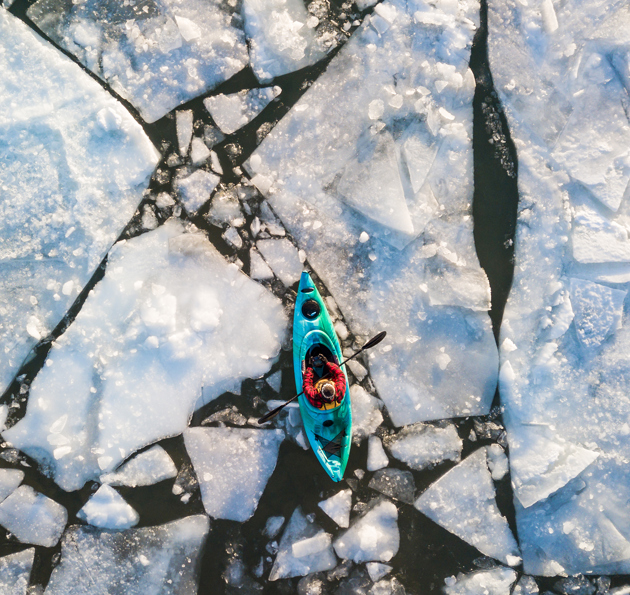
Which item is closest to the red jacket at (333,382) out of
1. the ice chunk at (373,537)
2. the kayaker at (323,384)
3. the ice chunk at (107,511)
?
the kayaker at (323,384)

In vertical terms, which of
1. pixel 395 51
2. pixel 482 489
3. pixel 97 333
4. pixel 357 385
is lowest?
pixel 482 489

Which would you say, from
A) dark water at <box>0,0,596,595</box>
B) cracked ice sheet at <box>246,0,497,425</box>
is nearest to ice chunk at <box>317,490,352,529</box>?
dark water at <box>0,0,596,595</box>

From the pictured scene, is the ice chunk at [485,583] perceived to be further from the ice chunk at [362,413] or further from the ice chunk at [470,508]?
the ice chunk at [362,413]

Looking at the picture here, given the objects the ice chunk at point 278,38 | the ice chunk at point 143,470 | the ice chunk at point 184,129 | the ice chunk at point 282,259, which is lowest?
the ice chunk at point 143,470

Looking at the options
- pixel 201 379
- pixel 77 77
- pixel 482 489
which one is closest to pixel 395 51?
pixel 77 77

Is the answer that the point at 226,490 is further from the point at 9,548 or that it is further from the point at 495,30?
the point at 495,30

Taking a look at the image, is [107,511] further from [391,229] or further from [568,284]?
[568,284]

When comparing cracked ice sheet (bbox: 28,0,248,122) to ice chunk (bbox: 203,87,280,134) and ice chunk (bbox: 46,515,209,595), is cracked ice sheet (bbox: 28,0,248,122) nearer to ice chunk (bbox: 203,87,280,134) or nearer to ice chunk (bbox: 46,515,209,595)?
ice chunk (bbox: 203,87,280,134)
